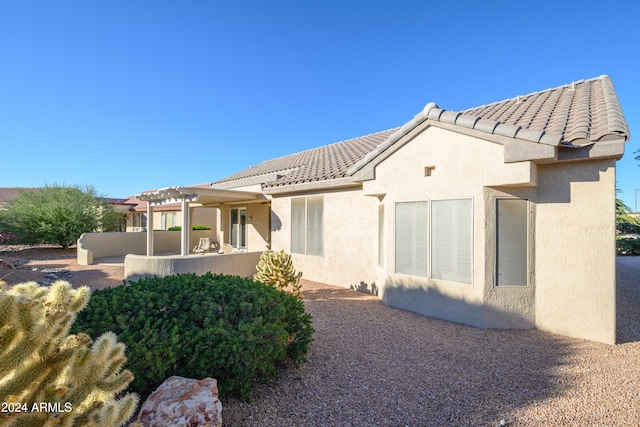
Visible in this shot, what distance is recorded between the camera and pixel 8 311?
223 cm

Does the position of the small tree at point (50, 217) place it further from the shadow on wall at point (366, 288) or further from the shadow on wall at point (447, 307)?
the shadow on wall at point (447, 307)

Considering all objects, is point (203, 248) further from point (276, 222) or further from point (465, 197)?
point (465, 197)

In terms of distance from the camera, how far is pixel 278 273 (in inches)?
413

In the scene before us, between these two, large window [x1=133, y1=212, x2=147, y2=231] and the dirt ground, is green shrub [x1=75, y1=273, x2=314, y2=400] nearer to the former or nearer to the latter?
the dirt ground

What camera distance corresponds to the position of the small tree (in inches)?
933

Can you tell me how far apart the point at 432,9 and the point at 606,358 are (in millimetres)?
16684

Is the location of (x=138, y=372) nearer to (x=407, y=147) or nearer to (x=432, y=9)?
(x=407, y=147)

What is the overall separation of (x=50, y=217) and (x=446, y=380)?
2868cm

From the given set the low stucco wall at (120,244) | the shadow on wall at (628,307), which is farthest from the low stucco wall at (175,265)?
the shadow on wall at (628,307)

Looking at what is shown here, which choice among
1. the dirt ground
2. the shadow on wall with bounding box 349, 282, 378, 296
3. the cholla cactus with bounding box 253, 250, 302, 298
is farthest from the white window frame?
the dirt ground

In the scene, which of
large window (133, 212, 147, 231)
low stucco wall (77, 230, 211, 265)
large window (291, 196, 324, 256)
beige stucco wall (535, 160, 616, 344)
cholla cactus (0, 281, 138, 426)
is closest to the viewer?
cholla cactus (0, 281, 138, 426)

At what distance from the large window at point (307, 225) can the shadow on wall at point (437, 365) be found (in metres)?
4.81

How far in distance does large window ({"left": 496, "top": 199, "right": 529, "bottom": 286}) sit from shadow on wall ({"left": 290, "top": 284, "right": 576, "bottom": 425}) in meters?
1.29

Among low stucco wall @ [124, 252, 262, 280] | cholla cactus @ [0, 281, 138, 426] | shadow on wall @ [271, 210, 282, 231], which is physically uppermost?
shadow on wall @ [271, 210, 282, 231]
